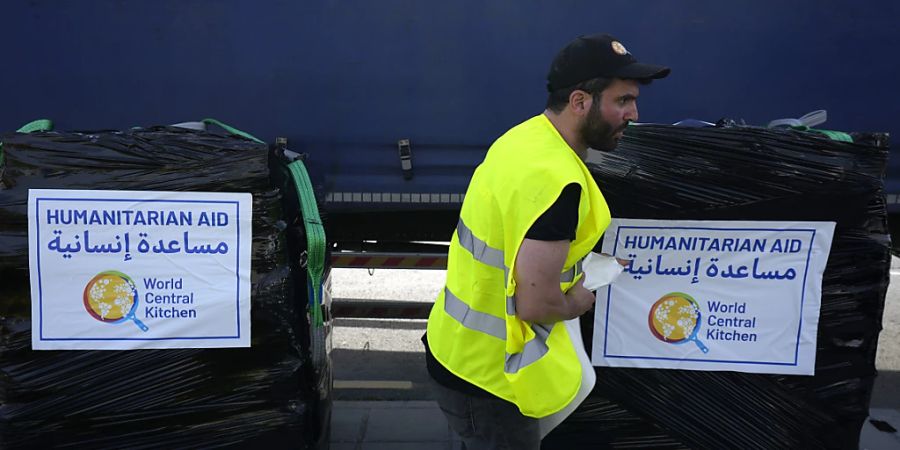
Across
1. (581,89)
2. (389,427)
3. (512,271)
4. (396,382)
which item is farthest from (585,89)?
(396,382)

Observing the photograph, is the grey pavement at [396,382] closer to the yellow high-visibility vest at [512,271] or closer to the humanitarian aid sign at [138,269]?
the humanitarian aid sign at [138,269]

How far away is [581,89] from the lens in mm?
1809

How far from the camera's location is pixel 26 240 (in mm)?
2457

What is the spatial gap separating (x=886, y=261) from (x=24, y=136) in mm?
3168

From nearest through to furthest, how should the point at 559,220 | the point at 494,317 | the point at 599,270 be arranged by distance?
the point at 559,220
the point at 494,317
the point at 599,270

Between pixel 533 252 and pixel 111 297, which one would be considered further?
pixel 111 297

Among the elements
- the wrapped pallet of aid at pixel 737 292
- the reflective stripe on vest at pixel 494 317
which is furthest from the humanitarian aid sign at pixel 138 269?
the wrapped pallet of aid at pixel 737 292

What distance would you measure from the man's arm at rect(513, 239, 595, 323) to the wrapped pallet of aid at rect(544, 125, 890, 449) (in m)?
0.92

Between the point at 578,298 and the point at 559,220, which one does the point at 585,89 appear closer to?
the point at 559,220

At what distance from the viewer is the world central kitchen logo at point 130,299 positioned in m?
2.49

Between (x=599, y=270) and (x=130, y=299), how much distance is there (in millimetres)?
1653

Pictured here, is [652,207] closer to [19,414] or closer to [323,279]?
[323,279]

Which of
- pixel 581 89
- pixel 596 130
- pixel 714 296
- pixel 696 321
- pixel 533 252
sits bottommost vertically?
pixel 696 321

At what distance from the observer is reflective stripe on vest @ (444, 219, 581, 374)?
1.82 m
